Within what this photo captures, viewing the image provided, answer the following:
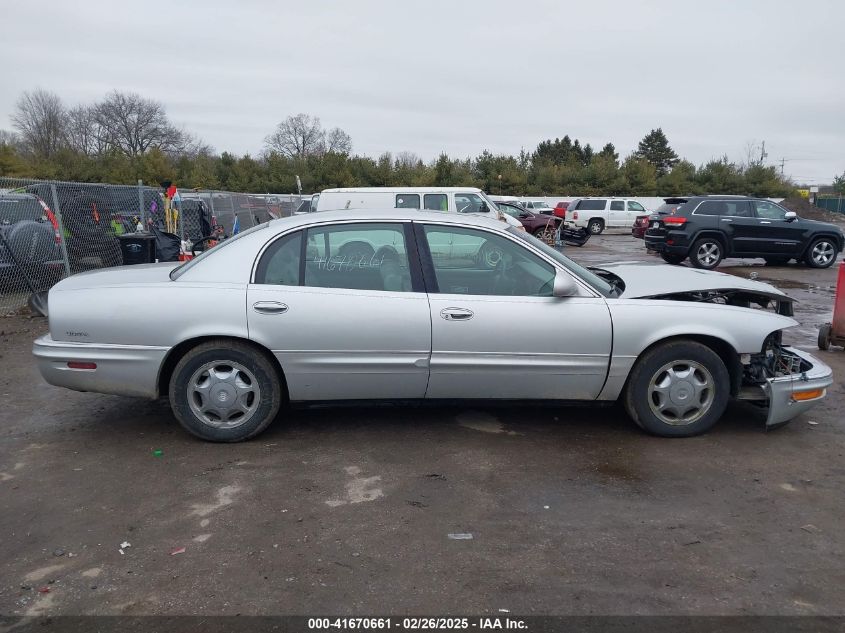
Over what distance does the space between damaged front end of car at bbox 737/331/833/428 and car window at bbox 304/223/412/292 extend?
2.43 metres

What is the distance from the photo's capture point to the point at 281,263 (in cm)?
438

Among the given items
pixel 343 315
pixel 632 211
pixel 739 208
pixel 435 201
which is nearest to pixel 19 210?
pixel 343 315

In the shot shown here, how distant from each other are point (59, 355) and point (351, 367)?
1.91 m

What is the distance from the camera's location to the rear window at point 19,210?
30.7 feet

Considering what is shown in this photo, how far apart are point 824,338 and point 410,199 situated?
892cm

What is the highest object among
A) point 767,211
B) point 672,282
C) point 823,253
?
point 767,211

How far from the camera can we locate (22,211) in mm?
9578

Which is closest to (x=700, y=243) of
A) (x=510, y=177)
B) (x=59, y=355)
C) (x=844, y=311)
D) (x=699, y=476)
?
(x=844, y=311)

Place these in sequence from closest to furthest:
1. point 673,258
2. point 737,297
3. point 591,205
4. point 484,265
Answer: point 484,265, point 737,297, point 673,258, point 591,205

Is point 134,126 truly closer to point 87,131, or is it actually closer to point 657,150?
point 87,131

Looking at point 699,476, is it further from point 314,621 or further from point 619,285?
point 314,621

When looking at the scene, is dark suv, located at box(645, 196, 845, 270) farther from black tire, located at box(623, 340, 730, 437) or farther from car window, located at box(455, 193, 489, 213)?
black tire, located at box(623, 340, 730, 437)

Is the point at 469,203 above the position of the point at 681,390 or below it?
above

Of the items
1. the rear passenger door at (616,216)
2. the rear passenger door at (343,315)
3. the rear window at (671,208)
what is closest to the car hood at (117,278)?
the rear passenger door at (343,315)
